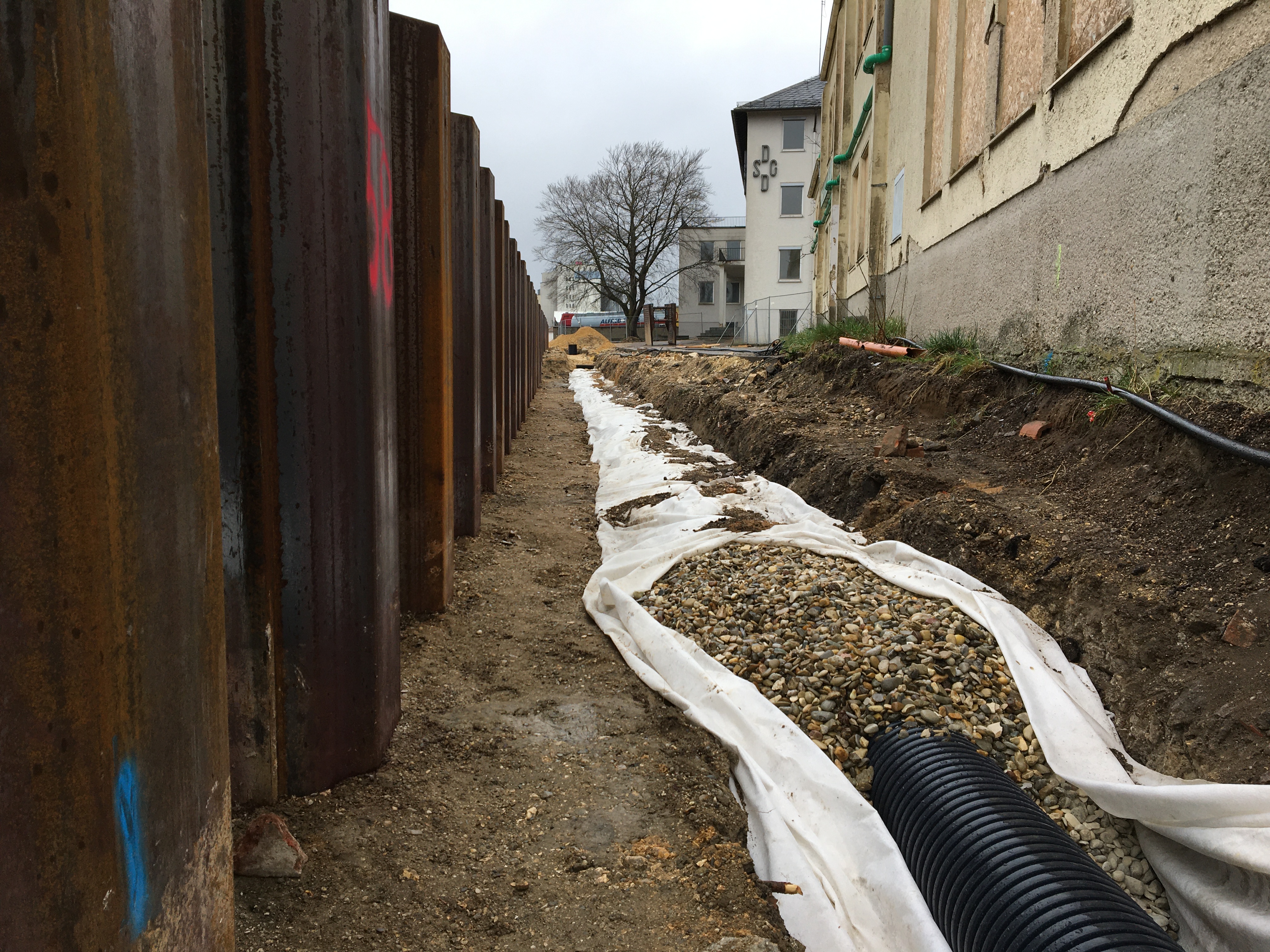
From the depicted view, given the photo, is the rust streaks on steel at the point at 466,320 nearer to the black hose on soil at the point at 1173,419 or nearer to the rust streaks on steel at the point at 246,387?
the rust streaks on steel at the point at 246,387

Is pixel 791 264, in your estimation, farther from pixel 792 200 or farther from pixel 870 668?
pixel 870 668

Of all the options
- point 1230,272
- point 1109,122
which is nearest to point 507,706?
point 1230,272

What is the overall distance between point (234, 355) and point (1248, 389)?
3.38 meters

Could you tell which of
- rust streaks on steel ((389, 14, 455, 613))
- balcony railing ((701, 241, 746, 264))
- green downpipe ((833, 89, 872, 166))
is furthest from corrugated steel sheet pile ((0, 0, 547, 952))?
balcony railing ((701, 241, 746, 264))

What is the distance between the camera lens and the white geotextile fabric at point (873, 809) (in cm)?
183

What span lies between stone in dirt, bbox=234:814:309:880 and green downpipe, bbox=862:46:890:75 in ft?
39.4

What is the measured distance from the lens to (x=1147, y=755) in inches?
91.0

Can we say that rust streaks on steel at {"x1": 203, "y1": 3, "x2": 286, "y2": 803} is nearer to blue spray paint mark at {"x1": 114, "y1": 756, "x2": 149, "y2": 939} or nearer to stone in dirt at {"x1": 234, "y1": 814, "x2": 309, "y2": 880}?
stone in dirt at {"x1": 234, "y1": 814, "x2": 309, "y2": 880}

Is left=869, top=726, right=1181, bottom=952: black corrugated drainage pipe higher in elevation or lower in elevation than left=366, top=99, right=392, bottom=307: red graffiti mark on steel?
lower

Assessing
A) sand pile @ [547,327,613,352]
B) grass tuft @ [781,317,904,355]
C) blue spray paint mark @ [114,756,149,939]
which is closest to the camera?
blue spray paint mark @ [114,756,149,939]

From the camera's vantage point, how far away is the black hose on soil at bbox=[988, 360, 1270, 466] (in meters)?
2.74

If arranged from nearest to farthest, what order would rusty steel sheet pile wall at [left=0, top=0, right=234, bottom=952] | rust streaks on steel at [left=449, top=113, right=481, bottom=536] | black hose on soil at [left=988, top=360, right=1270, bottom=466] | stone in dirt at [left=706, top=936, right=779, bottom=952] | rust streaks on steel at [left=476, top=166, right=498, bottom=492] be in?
rusty steel sheet pile wall at [left=0, top=0, right=234, bottom=952]
stone in dirt at [left=706, top=936, right=779, bottom=952]
black hose on soil at [left=988, top=360, right=1270, bottom=466]
rust streaks on steel at [left=449, top=113, right=481, bottom=536]
rust streaks on steel at [left=476, top=166, right=498, bottom=492]

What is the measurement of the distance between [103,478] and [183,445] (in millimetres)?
202

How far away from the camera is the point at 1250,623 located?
236cm
